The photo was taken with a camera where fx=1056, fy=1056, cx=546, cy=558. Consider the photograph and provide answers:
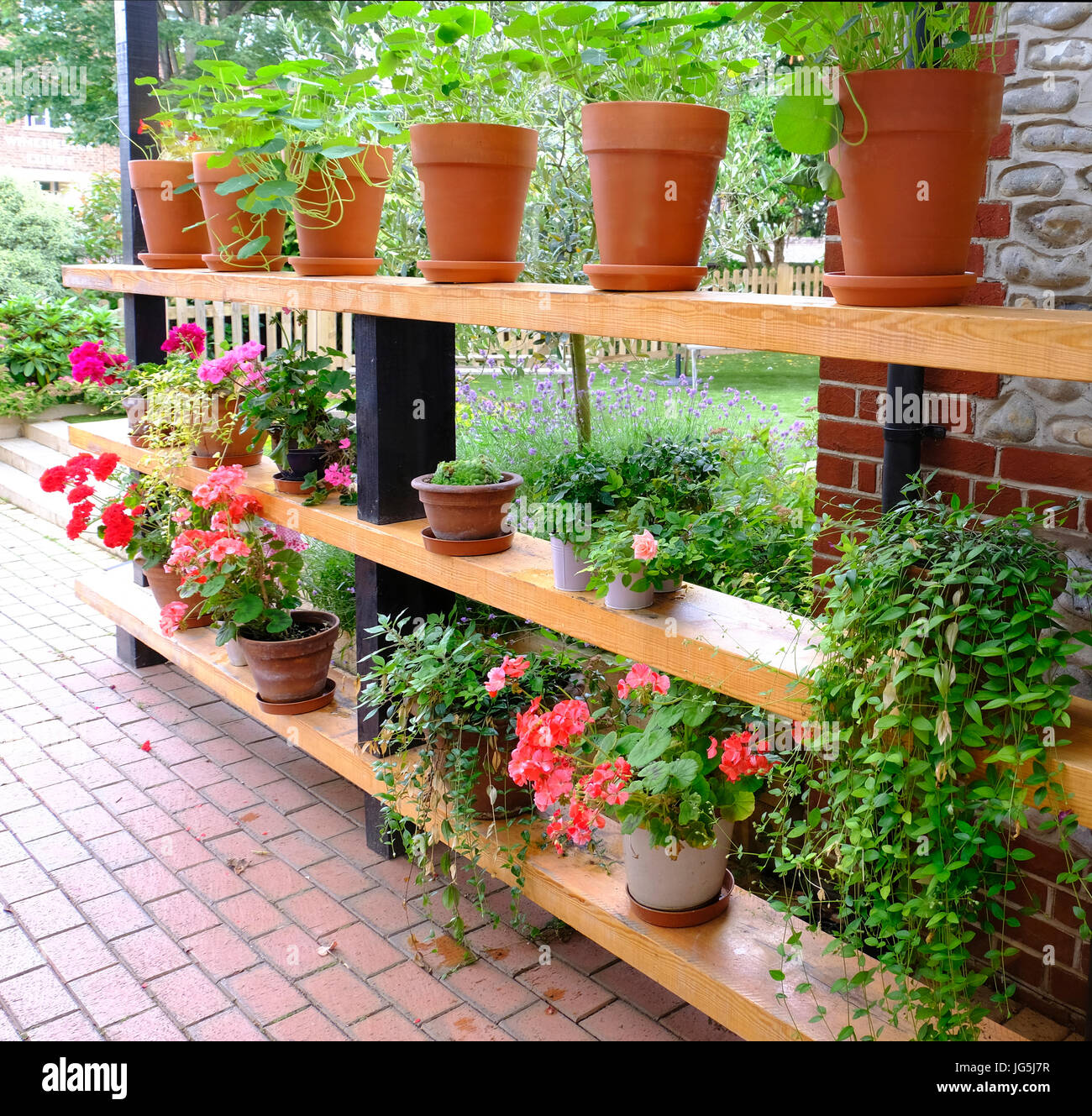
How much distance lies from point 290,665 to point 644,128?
1.91m

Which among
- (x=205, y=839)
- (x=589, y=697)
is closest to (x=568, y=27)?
(x=589, y=697)

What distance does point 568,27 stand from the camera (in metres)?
1.84

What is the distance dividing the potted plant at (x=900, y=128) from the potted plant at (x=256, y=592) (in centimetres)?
209

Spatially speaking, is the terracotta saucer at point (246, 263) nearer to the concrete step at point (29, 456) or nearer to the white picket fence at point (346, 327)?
the white picket fence at point (346, 327)

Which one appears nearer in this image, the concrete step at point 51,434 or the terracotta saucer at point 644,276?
the terracotta saucer at point 644,276

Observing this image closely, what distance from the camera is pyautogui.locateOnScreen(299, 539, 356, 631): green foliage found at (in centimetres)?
389

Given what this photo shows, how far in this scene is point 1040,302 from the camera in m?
1.91

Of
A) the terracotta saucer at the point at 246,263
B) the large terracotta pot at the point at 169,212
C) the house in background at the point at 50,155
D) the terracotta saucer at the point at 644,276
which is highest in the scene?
the house in background at the point at 50,155

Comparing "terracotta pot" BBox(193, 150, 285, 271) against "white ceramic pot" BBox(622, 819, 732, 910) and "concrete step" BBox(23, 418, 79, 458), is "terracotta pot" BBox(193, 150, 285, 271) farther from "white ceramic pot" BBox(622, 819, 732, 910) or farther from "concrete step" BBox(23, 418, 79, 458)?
"concrete step" BBox(23, 418, 79, 458)

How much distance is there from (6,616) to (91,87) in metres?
11.1

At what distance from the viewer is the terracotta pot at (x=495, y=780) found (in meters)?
2.41

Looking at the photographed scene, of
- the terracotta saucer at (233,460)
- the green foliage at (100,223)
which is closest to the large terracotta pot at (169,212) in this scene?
the terracotta saucer at (233,460)

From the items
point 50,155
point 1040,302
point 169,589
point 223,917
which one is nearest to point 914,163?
point 1040,302
